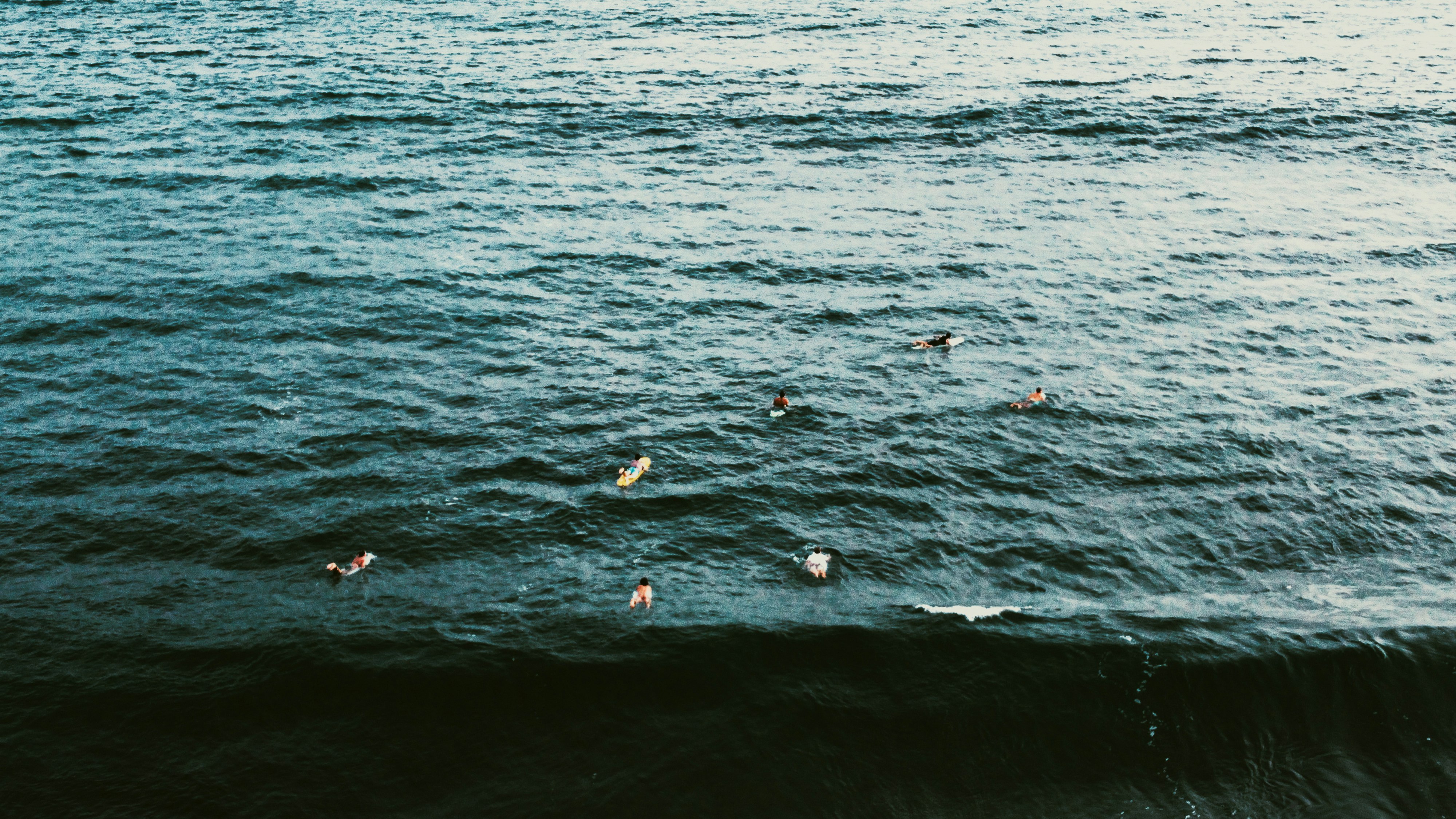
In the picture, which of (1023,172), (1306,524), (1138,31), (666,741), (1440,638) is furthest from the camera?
(1138,31)

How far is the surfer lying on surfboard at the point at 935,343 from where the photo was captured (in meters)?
46.6

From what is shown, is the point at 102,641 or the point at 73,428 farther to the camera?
the point at 73,428

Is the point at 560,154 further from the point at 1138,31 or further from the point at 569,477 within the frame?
the point at 1138,31

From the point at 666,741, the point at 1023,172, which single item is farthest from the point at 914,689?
the point at 1023,172

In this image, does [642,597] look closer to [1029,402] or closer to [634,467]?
[634,467]

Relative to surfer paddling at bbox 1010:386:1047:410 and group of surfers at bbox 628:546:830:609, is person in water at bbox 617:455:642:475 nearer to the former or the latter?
group of surfers at bbox 628:546:830:609

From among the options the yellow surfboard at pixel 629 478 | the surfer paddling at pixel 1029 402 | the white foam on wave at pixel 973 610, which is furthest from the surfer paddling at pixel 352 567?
the surfer paddling at pixel 1029 402

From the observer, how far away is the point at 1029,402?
41969mm

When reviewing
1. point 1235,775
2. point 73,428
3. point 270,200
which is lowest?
point 1235,775

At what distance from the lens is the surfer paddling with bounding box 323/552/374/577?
3186 cm

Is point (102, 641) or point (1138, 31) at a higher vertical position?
point (1138, 31)

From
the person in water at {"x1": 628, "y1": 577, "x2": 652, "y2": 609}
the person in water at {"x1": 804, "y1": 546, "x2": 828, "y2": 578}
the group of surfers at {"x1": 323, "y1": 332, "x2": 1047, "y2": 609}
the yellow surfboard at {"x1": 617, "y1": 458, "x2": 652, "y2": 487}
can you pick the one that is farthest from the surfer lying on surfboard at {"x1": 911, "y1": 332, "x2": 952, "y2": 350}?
the person in water at {"x1": 628, "y1": 577, "x2": 652, "y2": 609}

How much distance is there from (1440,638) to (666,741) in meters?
21.5

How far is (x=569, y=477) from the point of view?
37031 millimetres
